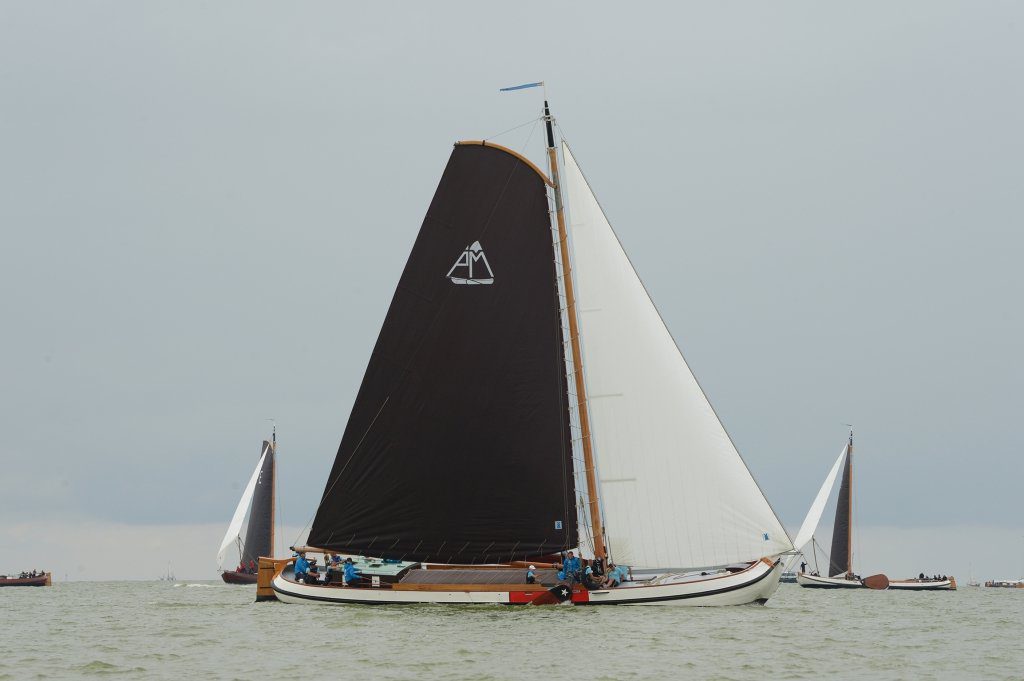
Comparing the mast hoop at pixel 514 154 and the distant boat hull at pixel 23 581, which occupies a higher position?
the mast hoop at pixel 514 154

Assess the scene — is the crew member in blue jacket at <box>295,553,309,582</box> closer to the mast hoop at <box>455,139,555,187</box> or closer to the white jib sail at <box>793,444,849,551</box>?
the mast hoop at <box>455,139,555,187</box>

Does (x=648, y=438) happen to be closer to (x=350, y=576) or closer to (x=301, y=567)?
(x=350, y=576)

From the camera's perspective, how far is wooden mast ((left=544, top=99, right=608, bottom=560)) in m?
44.1

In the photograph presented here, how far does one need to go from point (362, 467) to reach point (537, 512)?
22.8ft

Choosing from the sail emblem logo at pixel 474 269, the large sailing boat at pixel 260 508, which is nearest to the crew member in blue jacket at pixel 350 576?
the sail emblem logo at pixel 474 269

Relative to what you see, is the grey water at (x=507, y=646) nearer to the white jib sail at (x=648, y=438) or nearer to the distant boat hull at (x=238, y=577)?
the white jib sail at (x=648, y=438)

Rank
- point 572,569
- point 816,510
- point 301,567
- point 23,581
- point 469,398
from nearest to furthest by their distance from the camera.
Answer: point 572,569
point 469,398
point 301,567
point 816,510
point 23,581

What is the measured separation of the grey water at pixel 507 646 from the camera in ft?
98.8

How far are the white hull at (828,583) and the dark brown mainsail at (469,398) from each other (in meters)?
70.8

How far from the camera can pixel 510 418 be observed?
44969 millimetres

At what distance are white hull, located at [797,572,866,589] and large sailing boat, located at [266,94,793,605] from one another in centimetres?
6909

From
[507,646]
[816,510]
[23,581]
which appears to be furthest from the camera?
[23,581]

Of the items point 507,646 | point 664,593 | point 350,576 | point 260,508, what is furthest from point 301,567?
point 260,508

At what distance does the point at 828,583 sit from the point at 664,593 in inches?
2876
